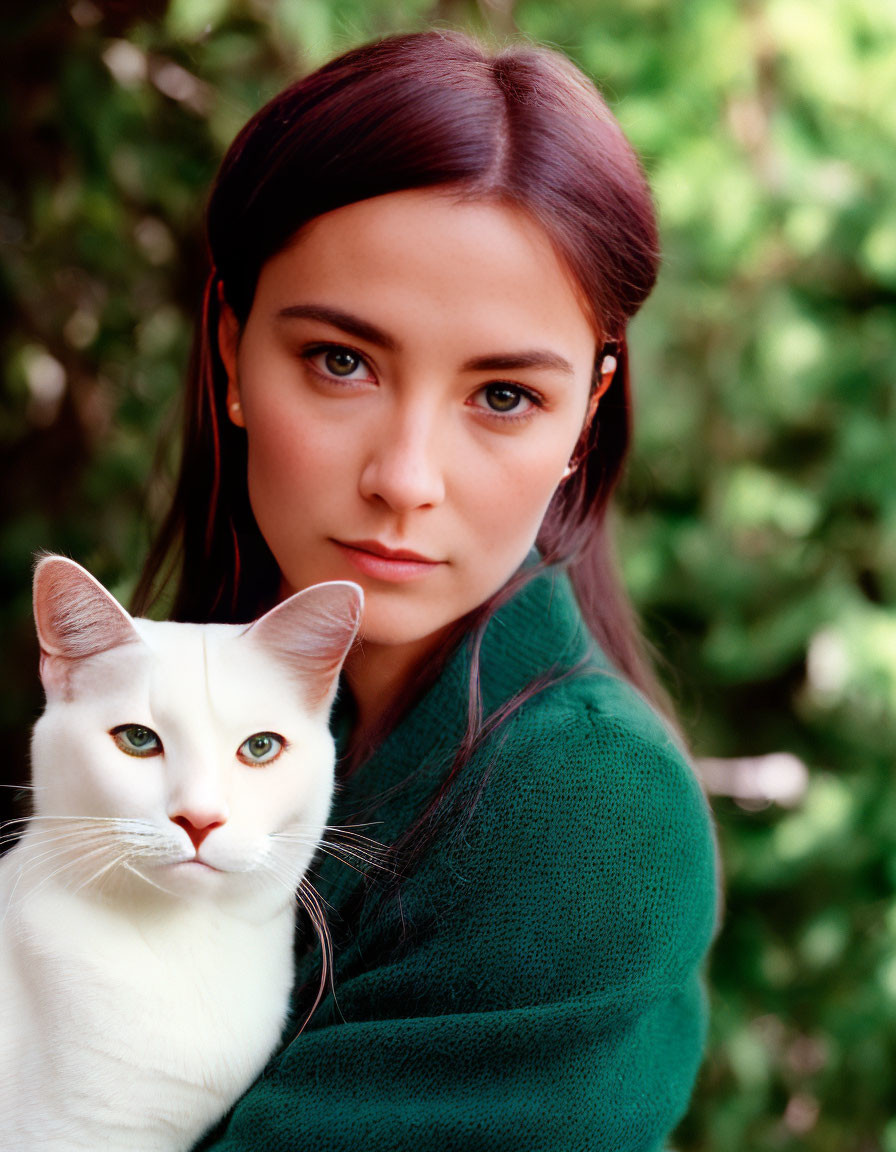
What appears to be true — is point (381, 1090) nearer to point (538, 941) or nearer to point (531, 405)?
point (538, 941)

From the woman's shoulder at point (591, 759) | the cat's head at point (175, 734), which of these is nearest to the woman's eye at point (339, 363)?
the cat's head at point (175, 734)

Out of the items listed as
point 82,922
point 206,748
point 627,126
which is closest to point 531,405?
point 206,748

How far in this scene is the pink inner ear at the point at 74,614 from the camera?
73 cm

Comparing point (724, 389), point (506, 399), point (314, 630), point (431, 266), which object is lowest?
point (724, 389)

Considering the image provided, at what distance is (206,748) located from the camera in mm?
735

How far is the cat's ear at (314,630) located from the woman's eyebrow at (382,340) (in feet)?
0.66

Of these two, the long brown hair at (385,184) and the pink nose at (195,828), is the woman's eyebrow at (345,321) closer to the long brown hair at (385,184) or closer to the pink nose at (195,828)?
the long brown hair at (385,184)

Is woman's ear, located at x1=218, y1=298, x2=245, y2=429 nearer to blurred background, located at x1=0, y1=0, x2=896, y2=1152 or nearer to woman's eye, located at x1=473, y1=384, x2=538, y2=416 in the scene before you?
woman's eye, located at x1=473, y1=384, x2=538, y2=416

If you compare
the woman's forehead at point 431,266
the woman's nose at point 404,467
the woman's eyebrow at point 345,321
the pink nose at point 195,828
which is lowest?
the pink nose at point 195,828

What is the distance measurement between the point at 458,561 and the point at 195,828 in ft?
1.00

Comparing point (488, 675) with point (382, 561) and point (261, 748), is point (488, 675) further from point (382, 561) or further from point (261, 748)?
point (261, 748)

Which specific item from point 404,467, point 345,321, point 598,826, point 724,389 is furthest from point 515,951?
point 724,389

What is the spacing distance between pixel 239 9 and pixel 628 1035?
1559 mm

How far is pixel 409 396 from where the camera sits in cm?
85
